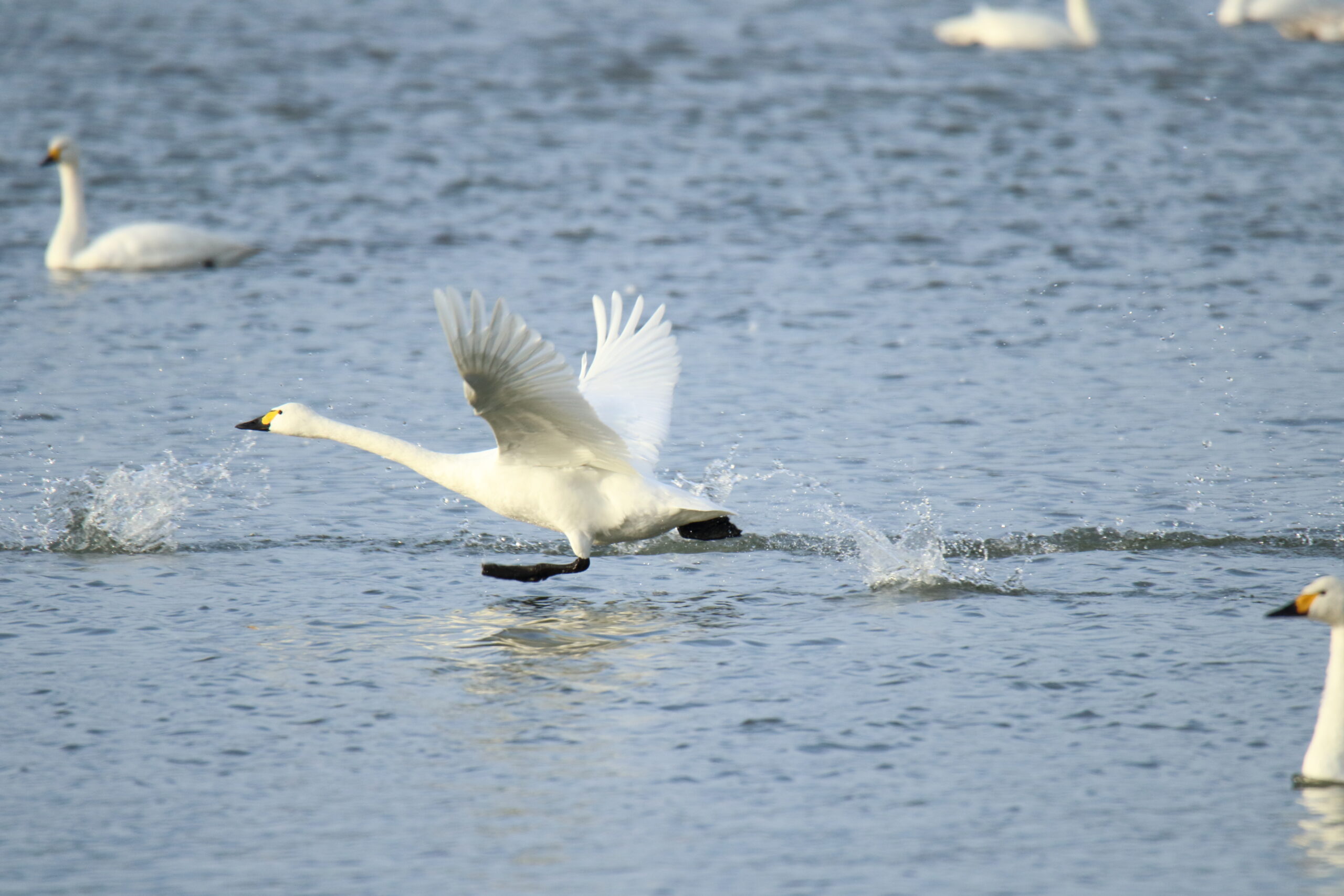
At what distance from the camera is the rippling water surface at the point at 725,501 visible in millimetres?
5238

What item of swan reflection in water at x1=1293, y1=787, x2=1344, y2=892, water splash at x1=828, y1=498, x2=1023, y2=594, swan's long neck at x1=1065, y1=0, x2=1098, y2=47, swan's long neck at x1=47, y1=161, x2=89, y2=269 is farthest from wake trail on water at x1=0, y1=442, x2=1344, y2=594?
swan's long neck at x1=1065, y1=0, x2=1098, y2=47

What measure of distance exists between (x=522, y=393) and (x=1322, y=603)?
2.99 meters

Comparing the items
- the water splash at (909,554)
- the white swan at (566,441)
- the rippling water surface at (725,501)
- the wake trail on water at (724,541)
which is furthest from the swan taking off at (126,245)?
the water splash at (909,554)

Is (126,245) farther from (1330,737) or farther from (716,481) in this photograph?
(1330,737)

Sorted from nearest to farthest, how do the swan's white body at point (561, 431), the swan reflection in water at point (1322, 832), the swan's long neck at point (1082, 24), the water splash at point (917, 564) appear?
1. the swan reflection in water at point (1322, 832)
2. the swan's white body at point (561, 431)
3. the water splash at point (917, 564)
4. the swan's long neck at point (1082, 24)

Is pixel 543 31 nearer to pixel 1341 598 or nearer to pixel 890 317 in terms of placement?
pixel 890 317

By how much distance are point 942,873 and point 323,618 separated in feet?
10.8

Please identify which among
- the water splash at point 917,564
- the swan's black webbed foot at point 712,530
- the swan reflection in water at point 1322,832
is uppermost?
the swan's black webbed foot at point 712,530

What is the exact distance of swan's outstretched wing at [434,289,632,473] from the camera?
243 inches

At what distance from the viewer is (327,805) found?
17.6 feet

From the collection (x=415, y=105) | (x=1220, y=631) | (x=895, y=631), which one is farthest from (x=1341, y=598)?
(x=415, y=105)

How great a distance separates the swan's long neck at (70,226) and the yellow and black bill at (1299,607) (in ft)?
36.7

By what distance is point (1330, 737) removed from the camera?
5352mm

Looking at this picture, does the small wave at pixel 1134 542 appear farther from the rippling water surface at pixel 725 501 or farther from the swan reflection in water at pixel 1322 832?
the swan reflection in water at pixel 1322 832
